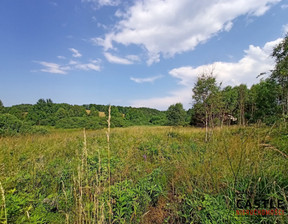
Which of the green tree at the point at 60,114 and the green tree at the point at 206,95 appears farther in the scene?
the green tree at the point at 60,114

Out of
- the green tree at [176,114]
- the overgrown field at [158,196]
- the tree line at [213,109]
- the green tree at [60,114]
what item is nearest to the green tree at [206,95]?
the tree line at [213,109]

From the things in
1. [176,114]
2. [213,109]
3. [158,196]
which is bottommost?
[158,196]

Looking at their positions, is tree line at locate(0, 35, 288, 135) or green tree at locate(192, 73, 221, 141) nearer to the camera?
tree line at locate(0, 35, 288, 135)

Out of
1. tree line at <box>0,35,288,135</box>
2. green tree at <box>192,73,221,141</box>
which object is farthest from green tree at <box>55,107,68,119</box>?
green tree at <box>192,73,221,141</box>

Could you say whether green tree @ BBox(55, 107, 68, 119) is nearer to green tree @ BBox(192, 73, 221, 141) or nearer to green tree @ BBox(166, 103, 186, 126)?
green tree @ BBox(166, 103, 186, 126)

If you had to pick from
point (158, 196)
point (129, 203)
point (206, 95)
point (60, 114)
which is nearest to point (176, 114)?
point (60, 114)

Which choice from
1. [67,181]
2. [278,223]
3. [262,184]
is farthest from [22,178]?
[262,184]
